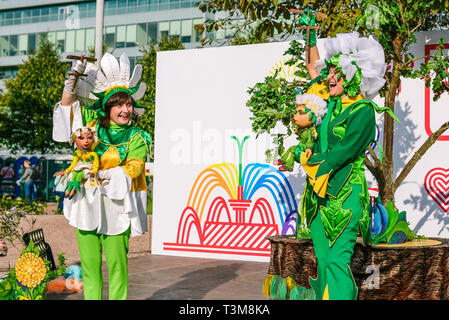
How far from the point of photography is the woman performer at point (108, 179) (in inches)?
185

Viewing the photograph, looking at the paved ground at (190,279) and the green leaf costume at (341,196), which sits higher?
the green leaf costume at (341,196)

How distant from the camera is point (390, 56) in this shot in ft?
20.4

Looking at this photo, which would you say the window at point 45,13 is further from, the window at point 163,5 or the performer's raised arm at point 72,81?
the performer's raised arm at point 72,81

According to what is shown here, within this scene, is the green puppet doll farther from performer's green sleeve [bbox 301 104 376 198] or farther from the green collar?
the green collar

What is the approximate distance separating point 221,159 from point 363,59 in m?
4.02

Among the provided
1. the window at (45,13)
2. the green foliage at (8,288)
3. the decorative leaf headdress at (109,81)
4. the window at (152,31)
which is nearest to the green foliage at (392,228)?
the decorative leaf headdress at (109,81)

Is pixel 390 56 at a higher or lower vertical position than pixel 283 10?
lower

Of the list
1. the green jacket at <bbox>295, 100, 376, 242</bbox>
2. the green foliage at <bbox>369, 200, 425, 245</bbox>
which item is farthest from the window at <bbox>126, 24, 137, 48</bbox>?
the green jacket at <bbox>295, 100, 376, 242</bbox>

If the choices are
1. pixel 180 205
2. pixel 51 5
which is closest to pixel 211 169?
pixel 180 205

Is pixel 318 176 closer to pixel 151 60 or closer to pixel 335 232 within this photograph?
pixel 335 232

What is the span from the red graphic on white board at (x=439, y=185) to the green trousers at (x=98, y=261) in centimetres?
400

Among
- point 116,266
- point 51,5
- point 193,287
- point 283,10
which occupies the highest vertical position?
point 51,5

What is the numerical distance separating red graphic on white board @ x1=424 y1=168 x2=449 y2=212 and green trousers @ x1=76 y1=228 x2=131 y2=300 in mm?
4000
